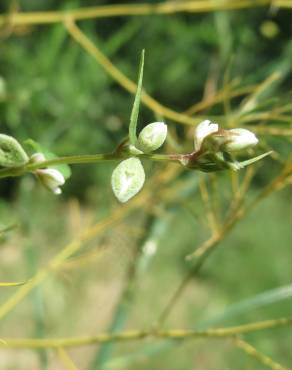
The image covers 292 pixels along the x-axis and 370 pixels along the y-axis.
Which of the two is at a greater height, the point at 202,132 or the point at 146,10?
the point at 146,10

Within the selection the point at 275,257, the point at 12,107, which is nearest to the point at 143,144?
the point at 12,107

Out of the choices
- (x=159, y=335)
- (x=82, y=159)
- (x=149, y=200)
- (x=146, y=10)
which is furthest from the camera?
(x=146, y=10)

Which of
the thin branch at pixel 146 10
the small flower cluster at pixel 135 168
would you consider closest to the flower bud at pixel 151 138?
the small flower cluster at pixel 135 168

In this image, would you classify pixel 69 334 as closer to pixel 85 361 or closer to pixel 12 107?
pixel 85 361

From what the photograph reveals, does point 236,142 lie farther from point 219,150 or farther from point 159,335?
point 159,335

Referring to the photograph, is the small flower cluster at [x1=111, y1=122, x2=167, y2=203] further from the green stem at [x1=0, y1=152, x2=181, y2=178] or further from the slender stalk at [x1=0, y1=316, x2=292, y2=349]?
the slender stalk at [x1=0, y1=316, x2=292, y2=349]

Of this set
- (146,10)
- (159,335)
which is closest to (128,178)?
(159,335)

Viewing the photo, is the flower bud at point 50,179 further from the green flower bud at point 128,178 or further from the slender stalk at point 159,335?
the slender stalk at point 159,335
